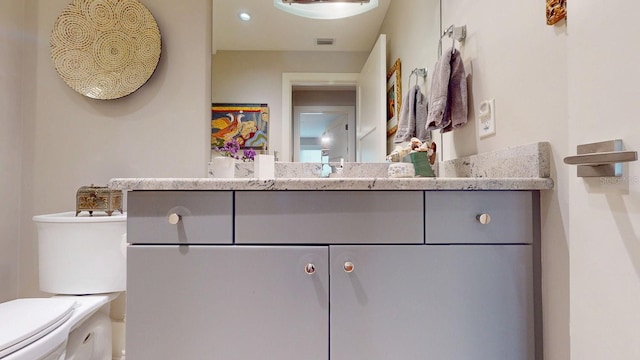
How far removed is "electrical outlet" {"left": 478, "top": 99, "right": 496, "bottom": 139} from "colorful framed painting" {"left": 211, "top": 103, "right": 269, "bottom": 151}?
883 millimetres

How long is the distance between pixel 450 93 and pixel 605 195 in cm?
69

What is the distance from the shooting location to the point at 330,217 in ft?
2.57

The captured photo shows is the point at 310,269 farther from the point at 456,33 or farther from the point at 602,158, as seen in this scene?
the point at 456,33

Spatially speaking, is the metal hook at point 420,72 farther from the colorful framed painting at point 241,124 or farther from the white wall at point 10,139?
the white wall at point 10,139

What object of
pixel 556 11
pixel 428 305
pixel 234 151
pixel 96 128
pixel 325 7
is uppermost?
pixel 325 7

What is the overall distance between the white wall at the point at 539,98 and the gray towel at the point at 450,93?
6 centimetres

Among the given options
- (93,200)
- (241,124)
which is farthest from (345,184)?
(93,200)

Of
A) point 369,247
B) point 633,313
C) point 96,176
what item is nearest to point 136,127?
point 96,176

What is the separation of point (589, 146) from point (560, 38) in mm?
347

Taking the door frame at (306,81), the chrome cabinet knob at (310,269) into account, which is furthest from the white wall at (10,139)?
the chrome cabinet knob at (310,269)

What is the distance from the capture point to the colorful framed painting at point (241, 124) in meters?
1.42

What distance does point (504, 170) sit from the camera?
0.91 metres

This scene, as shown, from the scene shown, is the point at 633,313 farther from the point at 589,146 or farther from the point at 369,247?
the point at 369,247

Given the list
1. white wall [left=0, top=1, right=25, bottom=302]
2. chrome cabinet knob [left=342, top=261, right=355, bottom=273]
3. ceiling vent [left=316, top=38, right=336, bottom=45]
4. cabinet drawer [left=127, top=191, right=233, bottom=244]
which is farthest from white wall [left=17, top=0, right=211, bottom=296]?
chrome cabinet knob [left=342, top=261, right=355, bottom=273]
